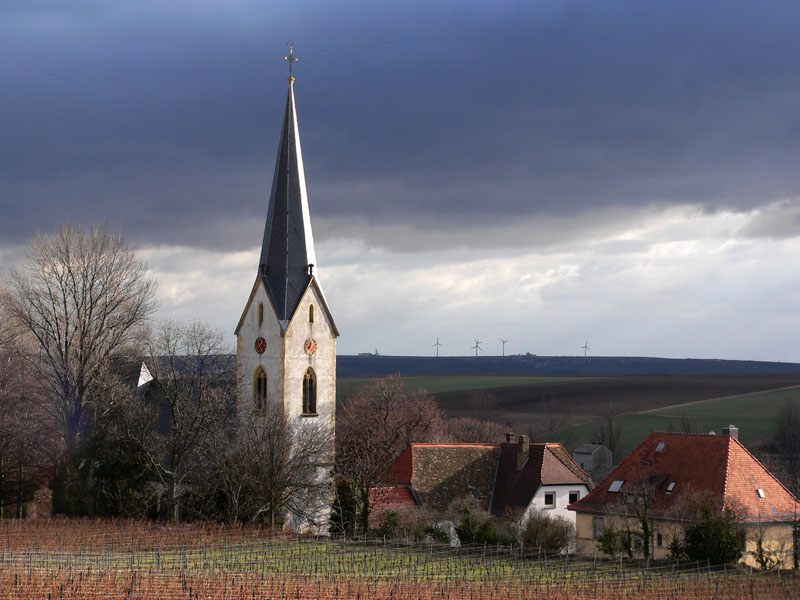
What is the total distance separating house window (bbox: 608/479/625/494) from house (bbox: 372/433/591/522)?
19.5 feet

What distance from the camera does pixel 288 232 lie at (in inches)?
2514

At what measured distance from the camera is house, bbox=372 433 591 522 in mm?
65125

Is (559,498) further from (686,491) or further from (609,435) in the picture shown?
(609,435)

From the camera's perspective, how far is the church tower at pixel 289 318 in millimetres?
63188

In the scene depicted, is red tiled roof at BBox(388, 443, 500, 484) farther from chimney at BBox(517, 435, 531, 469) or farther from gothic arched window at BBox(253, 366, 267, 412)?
gothic arched window at BBox(253, 366, 267, 412)

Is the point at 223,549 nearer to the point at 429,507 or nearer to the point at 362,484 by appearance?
the point at 362,484

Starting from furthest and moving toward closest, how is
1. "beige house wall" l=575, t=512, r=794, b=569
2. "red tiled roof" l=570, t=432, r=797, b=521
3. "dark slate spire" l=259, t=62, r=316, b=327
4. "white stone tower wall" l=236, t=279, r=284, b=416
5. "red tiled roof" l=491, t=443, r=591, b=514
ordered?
"red tiled roof" l=491, t=443, r=591, b=514 → "dark slate spire" l=259, t=62, r=316, b=327 → "white stone tower wall" l=236, t=279, r=284, b=416 → "red tiled roof" l=570, t=432, r=797, b=521 → "beige house wall" l=575, t=512, r=794, b=569

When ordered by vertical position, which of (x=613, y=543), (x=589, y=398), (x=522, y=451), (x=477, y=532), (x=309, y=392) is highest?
(x=589, y=398)

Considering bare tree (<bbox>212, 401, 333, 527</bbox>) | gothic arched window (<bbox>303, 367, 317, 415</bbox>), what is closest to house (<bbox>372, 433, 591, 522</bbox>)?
bare tree (<bbox>212, 401, 333, 527</bbox>)

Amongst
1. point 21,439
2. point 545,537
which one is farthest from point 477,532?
point 21,439

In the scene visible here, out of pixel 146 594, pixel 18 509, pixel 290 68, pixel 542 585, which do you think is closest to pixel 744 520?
pixel 542 585

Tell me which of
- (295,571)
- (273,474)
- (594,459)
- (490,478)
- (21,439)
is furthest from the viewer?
A: (594,459)

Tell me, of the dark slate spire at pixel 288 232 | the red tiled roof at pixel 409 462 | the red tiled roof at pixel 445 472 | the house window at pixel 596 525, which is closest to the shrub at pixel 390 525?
the house window at pixel 596 525

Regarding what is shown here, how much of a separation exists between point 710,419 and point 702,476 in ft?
271
